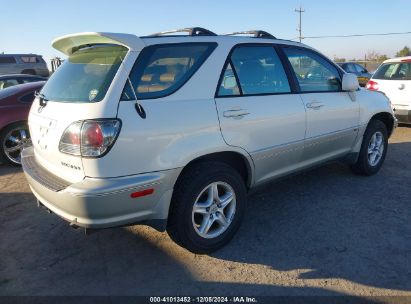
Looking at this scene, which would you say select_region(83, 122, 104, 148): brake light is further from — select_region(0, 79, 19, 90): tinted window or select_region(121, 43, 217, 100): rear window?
select_region(0, 79, 19, 90): tinted window

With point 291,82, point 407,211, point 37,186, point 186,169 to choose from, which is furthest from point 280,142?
point 37,186

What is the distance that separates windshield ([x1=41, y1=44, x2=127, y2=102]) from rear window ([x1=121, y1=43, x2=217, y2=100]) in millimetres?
151

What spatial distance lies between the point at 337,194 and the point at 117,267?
2647 millimetres

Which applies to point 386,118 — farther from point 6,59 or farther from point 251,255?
point 6,59

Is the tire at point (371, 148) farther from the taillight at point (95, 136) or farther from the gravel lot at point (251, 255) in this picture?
the taillight at point (95, 136)

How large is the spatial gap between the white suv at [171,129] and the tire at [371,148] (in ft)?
3.86

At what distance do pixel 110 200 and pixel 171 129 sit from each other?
0.65 meters

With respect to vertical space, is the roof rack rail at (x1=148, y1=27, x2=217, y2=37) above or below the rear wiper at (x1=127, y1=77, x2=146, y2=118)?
above

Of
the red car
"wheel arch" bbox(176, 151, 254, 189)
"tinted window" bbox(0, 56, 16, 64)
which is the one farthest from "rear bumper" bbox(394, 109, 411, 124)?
"tinted window" bbox(0, 56, 16, 64)

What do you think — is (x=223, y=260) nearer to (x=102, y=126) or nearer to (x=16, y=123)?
(x=102, y=126)

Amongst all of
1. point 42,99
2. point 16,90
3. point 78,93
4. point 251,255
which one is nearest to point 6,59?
point 16,90

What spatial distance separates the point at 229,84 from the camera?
316 centimetres

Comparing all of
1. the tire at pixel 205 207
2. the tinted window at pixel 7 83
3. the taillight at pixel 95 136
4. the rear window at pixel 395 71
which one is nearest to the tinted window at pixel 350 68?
the rear window at pixel 395 71

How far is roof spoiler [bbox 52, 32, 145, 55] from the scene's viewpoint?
8.86ft
